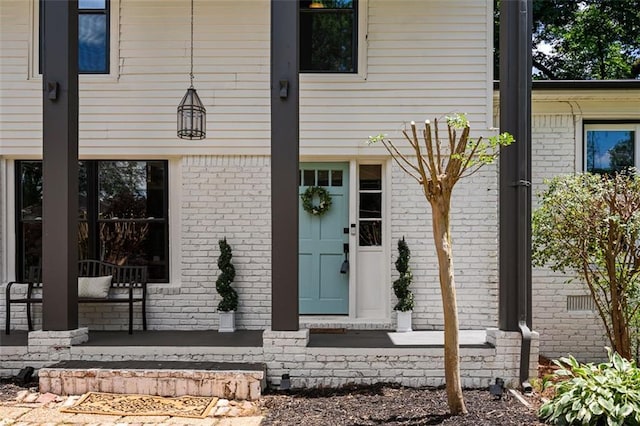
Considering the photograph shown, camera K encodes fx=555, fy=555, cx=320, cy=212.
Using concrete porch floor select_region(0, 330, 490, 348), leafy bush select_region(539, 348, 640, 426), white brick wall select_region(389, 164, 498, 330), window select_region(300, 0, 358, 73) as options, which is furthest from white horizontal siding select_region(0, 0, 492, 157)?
leafy bush select_region(539, 348, 640, 426)

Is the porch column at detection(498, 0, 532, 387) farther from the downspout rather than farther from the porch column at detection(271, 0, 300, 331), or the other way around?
the porch column at detection(271, 0, 300, 331)

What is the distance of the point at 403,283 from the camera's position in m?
6.40

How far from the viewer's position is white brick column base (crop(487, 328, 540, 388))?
16.9ft

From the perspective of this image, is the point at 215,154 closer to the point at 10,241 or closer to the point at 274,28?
the point at 274,28

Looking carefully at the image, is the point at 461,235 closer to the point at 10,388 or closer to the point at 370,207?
the point at 370,207

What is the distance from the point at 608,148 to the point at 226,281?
492 cm

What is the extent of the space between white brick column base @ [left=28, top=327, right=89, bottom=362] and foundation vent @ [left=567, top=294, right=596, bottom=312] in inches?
219

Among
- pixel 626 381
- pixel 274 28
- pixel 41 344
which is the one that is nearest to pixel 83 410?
pixel 41 344

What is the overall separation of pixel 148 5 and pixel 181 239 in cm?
283

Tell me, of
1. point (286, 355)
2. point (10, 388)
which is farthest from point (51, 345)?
point (286, 355)

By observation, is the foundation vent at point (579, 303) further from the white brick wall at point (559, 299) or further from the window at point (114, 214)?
the window at point (114, 214)

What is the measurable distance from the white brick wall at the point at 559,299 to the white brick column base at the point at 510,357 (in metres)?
1.60

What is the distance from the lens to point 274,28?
17.0 feet

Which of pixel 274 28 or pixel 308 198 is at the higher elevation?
pixel 274 28
